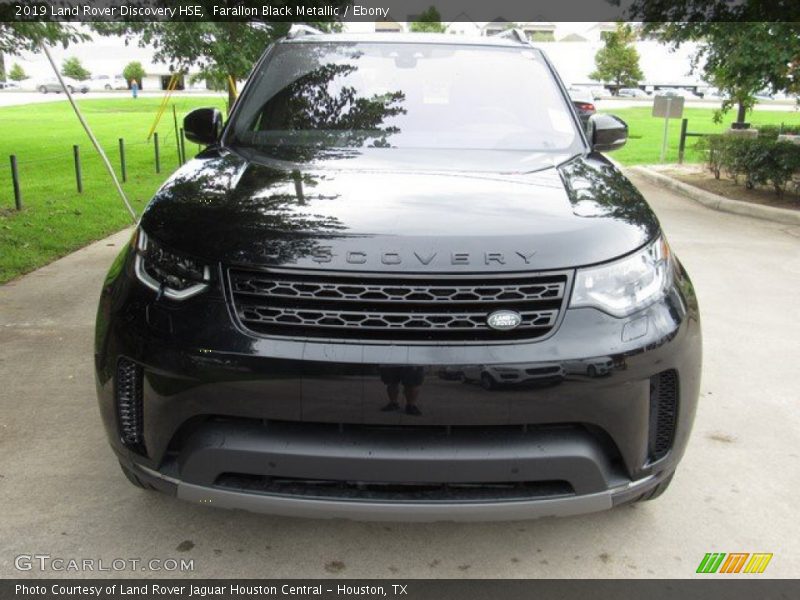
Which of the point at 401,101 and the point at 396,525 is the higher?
the point at 401,101

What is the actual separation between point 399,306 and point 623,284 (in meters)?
0.71

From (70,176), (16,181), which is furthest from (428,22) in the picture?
(16,181)

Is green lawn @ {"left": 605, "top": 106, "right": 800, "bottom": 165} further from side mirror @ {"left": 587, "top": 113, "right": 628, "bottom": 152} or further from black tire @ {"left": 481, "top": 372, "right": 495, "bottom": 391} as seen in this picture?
black tire @ {"left": 481, "top": 372, "right": 495, "bottom": 391}

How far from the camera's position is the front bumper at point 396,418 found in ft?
7.01

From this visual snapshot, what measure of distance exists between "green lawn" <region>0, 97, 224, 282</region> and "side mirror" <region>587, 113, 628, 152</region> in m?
5.04

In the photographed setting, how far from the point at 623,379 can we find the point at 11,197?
11108mm

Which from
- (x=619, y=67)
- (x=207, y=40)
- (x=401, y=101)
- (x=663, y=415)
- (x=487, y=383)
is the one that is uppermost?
(x=207, y=40)

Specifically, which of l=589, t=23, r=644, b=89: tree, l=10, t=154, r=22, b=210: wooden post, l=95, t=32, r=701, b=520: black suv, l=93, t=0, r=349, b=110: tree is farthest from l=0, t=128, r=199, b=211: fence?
l=589, t=23, r=644, b=89: tree

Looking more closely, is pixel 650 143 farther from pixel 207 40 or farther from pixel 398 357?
pixel 398 357

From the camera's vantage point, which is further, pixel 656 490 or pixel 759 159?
pixel 759 159

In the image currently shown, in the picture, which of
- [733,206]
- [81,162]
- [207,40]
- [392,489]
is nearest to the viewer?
[392,489]

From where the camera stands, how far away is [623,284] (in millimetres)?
2332

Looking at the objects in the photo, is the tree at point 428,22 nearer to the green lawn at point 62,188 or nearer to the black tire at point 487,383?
the green lawn at point 62,188

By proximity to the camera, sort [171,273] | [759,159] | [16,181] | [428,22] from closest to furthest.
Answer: [171,273]
[16,181]
[759,159]
[428,22]
